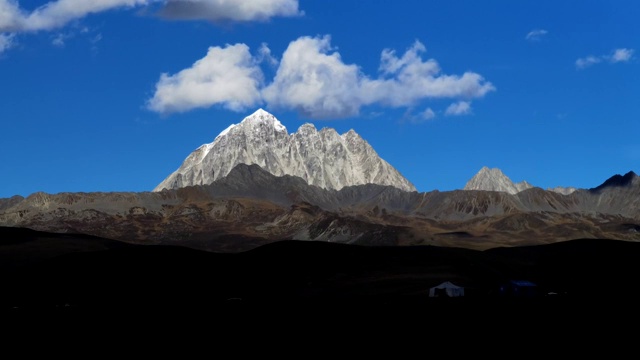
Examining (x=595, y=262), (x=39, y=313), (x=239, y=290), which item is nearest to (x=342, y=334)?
(x=39, y=313)

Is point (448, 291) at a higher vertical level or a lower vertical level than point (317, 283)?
lower

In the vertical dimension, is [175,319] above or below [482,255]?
below

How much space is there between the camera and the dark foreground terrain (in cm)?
8438

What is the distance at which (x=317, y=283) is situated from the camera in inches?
5846

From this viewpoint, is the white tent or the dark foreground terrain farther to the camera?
the white tent

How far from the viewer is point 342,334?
61469 mm

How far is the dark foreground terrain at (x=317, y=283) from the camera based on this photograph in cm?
8438

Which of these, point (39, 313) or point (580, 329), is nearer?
point (580, 329)

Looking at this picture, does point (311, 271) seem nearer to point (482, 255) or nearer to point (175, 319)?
point (482, 255)

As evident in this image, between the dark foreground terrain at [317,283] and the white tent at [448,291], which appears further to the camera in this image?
the white tent at [448,291]

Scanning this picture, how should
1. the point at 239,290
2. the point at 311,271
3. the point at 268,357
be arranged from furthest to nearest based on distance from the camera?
the point at 311,271 → the point at 239,290 → the point at 268,357

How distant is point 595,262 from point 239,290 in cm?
6969

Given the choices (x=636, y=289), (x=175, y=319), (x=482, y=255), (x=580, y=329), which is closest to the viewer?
(x=580, y=329)

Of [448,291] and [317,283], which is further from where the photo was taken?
[317,283]
